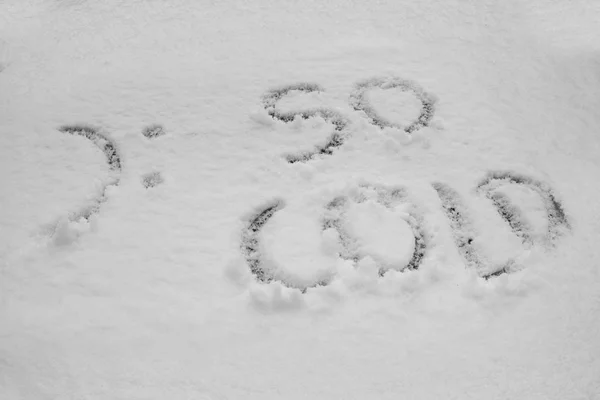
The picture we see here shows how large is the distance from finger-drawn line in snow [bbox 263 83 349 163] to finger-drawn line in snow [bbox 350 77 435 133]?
2.7 inches

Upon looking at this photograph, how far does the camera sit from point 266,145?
1.57 meters

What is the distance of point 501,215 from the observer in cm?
140

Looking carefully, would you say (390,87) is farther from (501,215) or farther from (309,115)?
(501,215)

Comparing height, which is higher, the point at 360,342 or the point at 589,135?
the point at 589,135

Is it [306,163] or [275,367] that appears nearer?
[275,367]

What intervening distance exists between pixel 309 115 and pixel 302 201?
29 centimetres

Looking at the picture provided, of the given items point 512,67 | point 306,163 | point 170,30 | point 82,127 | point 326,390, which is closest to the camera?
point 326,390

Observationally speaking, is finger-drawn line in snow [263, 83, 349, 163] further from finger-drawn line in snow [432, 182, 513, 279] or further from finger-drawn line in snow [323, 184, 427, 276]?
finger-drawn line in snow [432, 182, 513, 279]

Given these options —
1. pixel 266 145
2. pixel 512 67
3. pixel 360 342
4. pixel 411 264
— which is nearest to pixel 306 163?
pixel 266 145

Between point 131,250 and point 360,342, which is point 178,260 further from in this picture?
point 360,342

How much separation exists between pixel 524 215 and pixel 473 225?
111 mm

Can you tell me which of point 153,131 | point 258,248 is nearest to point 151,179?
point 153,131

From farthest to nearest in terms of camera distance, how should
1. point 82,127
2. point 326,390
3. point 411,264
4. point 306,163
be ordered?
point 82,127 → point 306,163 → point 411,264 → point 326,390

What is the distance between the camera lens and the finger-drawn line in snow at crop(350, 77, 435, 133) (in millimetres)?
1609
